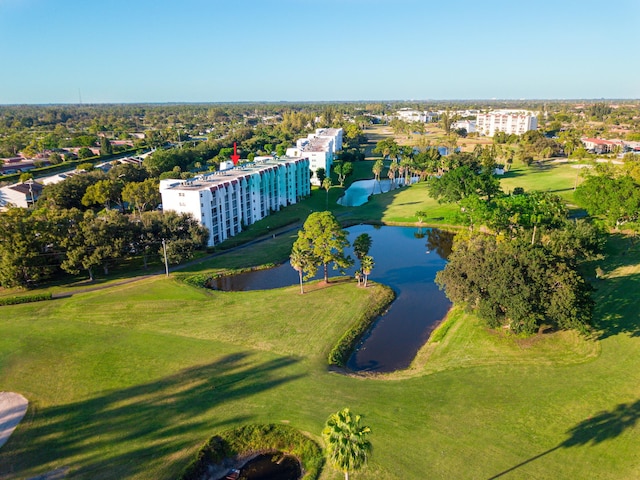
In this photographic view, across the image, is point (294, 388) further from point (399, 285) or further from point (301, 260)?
point (399, 285)

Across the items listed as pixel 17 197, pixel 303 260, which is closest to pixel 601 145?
pixel 303 260

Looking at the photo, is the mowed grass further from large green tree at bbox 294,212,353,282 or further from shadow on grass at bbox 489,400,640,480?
large green tree at bbox 294,212,353,282

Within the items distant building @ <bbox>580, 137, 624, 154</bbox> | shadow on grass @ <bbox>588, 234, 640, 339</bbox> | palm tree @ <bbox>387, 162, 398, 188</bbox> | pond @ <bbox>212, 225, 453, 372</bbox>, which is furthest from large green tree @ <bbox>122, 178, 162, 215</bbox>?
distant building @ <bbox>580, 137, 624, 154</bbox>

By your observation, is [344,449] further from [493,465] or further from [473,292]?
[473,292]

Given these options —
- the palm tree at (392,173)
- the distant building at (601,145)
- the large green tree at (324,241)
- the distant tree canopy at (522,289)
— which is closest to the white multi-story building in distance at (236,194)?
the large green tree at (324,241)

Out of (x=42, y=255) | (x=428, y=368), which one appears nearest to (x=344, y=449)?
(x=428, y=368)

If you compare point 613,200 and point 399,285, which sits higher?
point 613,200

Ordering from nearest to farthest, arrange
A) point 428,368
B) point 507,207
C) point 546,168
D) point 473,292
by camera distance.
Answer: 1. point 428,368
2. point 473,292
3. point 507,207
4. point 546,168
